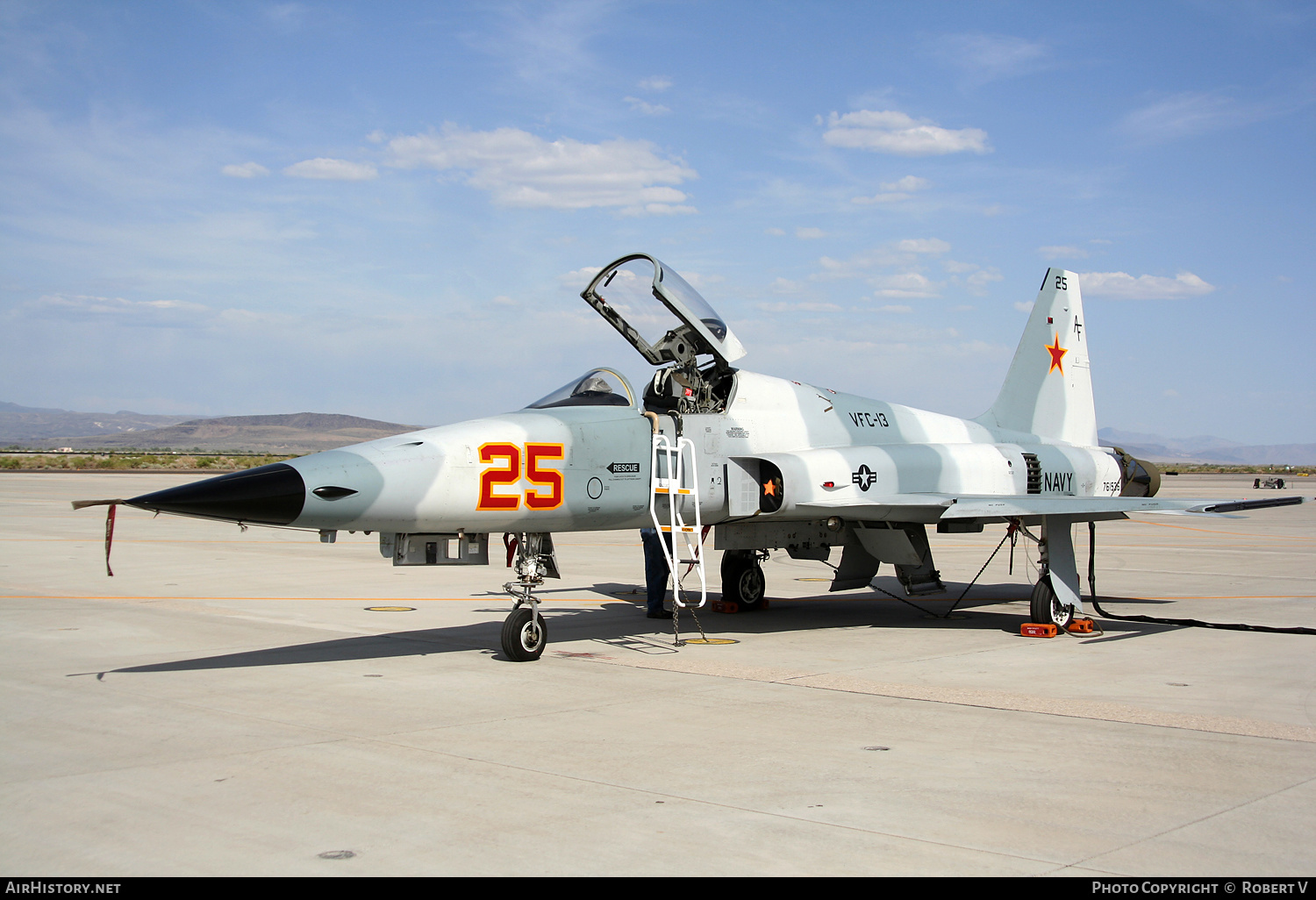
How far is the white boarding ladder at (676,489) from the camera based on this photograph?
9.96 metres

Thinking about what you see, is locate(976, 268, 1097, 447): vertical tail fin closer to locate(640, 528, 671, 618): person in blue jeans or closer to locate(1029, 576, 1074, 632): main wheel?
locate(1029, 576, 1074, 632): main wheel

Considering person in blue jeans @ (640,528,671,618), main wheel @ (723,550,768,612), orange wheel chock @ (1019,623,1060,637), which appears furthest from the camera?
main wheel @ (723,550,768,612)

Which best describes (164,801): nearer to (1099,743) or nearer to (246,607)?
(1099,743)

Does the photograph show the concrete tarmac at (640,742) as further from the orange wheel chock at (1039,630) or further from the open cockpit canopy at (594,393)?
the open cockpit canopy at (594,393)

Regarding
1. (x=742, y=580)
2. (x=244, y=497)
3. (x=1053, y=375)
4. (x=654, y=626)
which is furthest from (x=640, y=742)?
(x=1053, y=375)

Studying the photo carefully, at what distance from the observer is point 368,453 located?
27.2ft

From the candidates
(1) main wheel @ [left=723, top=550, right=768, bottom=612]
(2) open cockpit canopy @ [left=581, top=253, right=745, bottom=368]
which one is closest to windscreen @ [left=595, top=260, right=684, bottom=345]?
(2) open cockpit canopy @ [left=581, top=253, right=745, bottom=368]

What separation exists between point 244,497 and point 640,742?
3.33 metres

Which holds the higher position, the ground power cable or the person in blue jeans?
the person in blue jeans

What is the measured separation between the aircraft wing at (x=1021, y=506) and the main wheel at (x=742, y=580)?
2.56 m

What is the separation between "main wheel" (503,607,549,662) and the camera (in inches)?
363

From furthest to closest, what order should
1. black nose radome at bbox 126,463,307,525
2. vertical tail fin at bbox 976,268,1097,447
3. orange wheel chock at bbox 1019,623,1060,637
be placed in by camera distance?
vertical tail fin at bbox 976,268,1097,447, orange wheel chock at bbox 1019,623,1060,637, black nose radome at bbox 126,463,307,525

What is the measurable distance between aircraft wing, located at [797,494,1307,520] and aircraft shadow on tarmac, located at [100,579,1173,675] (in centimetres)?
139

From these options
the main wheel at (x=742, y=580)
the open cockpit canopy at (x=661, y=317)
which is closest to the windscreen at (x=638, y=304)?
the open cockpit canopy at (x=661, y=317)
